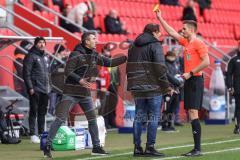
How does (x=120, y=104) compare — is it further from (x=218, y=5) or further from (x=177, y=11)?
(x=218, y=5)

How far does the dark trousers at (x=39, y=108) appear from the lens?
15.3 metres

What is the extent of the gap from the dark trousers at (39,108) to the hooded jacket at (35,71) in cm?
12

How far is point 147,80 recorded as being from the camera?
12242mm

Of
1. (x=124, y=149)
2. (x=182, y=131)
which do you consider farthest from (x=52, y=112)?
(x=124, y=149)

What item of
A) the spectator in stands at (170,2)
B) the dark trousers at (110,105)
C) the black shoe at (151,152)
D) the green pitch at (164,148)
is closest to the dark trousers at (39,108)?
the green pitch at (164,148)

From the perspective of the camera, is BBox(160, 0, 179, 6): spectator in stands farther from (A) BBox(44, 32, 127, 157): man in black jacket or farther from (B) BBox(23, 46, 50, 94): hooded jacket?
(A) BBox(44, 32, 127, 157): man in black jacket

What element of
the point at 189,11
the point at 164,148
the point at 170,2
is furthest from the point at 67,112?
the point at 170,2

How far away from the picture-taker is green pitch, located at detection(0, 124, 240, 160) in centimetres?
1225

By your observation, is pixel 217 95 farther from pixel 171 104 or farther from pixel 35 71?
pixel 35 71

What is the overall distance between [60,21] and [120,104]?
3.60m

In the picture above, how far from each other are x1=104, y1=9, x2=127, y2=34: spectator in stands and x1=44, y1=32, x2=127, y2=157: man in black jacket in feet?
32.9

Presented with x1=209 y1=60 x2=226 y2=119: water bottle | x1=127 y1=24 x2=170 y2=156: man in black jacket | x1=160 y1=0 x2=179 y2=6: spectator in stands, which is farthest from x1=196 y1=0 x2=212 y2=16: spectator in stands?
x1=127 y1=24 x2=170 y2=156: man in black jacket

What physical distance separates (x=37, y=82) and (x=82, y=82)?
3505mm

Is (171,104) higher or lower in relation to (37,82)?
lower
